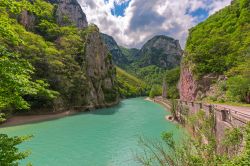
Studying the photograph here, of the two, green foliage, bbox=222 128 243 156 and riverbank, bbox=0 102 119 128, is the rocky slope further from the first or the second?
green foliage, bbox=222 128 243 156

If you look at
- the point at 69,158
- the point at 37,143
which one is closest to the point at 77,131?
the point at 37,143

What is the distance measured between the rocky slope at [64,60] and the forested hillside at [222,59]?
2979cm

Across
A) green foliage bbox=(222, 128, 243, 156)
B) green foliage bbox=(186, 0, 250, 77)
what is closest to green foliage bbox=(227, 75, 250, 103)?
green foliage bbox=(186, 0, 250, 77)

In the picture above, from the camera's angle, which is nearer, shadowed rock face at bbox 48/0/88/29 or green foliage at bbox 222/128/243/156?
green foliage at bbox 222/128/243/156

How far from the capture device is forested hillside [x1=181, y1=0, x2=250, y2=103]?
34625mm

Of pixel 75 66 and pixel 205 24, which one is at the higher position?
pixel 205 24

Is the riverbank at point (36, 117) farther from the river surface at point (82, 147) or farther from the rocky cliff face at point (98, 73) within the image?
the rocky cliff face at point (98, 73)

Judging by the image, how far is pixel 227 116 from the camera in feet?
49.7

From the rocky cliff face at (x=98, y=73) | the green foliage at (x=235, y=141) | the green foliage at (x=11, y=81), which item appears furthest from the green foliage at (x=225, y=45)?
the green foliage at (x=11, y=81)

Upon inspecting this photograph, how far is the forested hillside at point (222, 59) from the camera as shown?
34625mm

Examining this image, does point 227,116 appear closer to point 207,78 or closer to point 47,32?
point 207,78

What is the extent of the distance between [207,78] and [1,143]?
4040 centimetres

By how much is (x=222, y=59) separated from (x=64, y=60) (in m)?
40.1

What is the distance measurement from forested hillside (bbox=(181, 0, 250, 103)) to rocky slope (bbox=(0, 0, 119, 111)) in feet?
97.7
